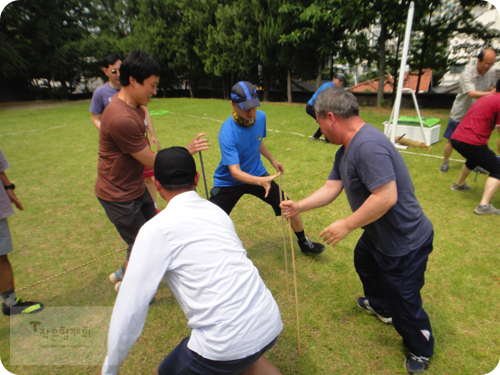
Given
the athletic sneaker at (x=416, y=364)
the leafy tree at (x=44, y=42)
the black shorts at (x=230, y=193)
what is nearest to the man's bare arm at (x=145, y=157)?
the black shorts at (x=230, y=193)

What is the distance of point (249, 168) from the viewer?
3314 mm

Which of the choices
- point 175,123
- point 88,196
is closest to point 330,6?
point 175,123

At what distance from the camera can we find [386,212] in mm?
1952

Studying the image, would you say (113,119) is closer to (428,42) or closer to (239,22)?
(428,42)

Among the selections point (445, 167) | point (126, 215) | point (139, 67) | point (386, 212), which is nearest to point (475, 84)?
point (445, 167)

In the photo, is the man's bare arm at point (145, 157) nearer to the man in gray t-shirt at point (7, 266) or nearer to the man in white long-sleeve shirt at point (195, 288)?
the man in white long-sleeve shirt at point (195, 288)

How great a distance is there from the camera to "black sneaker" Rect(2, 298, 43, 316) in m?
2.93

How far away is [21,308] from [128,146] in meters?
2.13

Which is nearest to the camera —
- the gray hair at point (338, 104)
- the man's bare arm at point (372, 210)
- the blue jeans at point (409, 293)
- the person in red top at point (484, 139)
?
the man's bare arm at point (372, 210)

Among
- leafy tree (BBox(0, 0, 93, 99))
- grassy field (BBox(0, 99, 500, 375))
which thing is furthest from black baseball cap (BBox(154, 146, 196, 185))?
leafy tree (BBox(0, 0, 93, 99))

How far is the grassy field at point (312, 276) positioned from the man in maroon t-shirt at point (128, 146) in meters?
1.09

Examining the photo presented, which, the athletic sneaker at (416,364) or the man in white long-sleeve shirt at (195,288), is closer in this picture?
the man in white long-sleeve shirt at (195,288)

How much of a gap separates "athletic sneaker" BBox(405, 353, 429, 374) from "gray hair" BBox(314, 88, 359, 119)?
1898 mm

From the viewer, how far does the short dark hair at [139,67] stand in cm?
232
